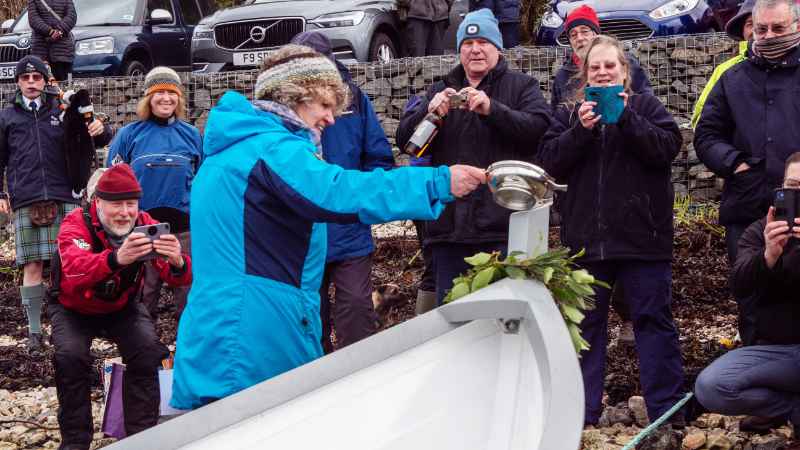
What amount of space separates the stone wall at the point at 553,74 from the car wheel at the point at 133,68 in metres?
2.17

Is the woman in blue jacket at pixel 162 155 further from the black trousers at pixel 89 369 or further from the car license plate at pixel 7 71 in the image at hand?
the car license plate at pixel 7 71

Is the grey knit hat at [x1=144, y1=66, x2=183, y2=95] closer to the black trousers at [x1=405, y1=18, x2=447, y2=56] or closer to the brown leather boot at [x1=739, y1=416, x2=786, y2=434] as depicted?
the brown leather boot at [x1=739, y1=416, x2=786, y2=434]

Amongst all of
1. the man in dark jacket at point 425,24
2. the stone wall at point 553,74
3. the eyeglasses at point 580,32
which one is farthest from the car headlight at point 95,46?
the eyeglasses at point 580,32

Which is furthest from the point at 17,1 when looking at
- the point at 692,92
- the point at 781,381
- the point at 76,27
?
the point at 781,381

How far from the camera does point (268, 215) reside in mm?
3787

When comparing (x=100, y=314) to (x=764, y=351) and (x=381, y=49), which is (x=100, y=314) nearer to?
(x=764, y=351)

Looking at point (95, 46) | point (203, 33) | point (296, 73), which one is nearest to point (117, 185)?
point (296, 73)

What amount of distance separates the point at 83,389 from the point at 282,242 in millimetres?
2521

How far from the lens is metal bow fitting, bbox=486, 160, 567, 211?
3.76 m

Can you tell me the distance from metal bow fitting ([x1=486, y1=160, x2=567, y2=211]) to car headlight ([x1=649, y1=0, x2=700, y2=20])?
844 centimetres

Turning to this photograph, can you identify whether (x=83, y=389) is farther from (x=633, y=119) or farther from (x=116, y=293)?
(x=633, y=119)

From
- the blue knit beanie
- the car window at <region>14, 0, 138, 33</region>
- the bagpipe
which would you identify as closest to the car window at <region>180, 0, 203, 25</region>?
the car window at <region>14, 0, 138, 33</region>

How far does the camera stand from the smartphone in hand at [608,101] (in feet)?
18.2

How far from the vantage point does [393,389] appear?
3.48 meters
